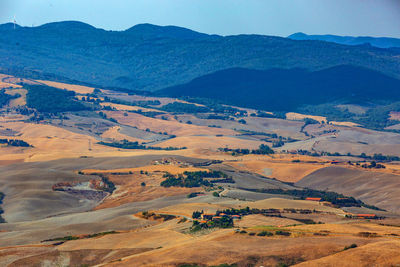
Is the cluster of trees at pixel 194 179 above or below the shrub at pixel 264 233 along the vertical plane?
below

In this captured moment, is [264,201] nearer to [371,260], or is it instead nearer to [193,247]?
[193,247]

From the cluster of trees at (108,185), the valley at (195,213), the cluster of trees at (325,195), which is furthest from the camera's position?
the cluster of trees at (108,185)

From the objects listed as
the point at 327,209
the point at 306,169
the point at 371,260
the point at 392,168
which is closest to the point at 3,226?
the point at 327,209

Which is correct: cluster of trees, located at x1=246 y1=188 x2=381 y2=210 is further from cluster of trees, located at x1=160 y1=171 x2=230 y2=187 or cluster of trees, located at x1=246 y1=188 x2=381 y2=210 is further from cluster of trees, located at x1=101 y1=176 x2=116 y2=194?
cluster of trees, located at x1=101 y1=176 x2=116 y2=194

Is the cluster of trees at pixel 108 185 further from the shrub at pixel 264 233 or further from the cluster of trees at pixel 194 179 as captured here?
the shrub at pixel 264 233

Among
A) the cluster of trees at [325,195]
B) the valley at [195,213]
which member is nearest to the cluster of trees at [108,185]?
the valley at [195,213]
